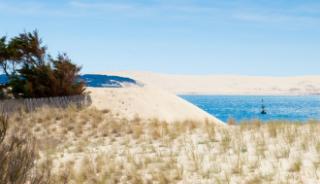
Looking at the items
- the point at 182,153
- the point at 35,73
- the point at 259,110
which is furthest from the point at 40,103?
the point at 259,110

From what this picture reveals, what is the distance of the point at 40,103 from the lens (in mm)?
25812

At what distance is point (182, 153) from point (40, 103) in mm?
14173

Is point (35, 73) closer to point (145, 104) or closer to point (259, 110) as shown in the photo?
point (145, 104)

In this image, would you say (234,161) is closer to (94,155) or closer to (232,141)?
(232,141)

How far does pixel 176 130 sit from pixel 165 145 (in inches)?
79.6

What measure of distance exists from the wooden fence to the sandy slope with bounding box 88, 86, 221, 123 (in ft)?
2.83

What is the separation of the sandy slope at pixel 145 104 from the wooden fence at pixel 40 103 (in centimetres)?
86

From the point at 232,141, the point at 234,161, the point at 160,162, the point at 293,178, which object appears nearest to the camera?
the point at 293,178

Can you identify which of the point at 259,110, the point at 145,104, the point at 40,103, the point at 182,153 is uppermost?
the point at 40,103

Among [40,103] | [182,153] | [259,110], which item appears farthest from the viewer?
[259,110]

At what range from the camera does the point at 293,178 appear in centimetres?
998

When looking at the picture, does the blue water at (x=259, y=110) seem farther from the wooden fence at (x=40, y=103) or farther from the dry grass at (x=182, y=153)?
the dry grass at (x=182, y=153)

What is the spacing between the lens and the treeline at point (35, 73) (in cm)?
2734

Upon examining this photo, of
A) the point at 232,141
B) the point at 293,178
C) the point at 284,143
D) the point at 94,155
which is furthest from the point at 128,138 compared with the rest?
→ the point at 293,178
